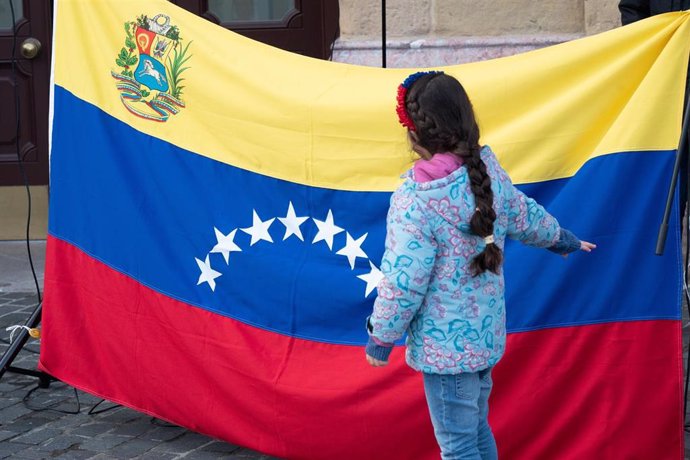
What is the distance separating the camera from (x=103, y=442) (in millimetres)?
4246

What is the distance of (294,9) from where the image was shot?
753cm

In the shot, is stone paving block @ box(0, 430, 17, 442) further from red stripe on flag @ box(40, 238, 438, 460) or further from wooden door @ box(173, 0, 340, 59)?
wooden door @ box(173, 0, 340, 59)

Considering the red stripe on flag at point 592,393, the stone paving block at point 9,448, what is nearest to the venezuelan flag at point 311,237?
the red stripe on flag at point 592,393

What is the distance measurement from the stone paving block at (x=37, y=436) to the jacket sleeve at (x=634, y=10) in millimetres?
2759

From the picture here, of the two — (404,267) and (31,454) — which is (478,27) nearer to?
(31,454)

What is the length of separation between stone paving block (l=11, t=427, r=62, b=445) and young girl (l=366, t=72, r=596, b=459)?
5.93ft

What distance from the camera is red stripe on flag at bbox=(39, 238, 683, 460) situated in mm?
3520

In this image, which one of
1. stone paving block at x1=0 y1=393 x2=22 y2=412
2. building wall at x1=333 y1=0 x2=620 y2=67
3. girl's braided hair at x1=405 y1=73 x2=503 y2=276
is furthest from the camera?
building wall at x1=333 y1=0 x2=620 y2=67

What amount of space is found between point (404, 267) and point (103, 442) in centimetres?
184

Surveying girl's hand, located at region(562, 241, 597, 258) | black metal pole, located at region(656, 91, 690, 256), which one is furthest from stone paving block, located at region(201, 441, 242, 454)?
black metal pole, located at region(656, 91, 690, 256)

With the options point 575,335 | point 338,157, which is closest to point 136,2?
point 338,157

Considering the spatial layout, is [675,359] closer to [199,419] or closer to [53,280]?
[199,419]

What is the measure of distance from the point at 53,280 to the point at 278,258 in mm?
1050

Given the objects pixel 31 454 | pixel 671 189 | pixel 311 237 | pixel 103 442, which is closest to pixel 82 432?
pixel 103 442
